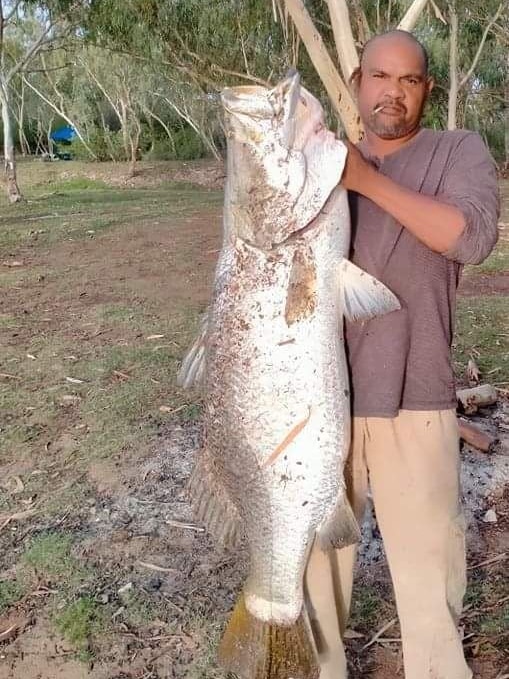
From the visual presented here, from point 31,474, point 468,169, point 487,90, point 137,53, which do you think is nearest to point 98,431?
point 31,474

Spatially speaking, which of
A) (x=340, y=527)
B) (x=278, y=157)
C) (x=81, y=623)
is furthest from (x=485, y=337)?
(x=278, y=157)

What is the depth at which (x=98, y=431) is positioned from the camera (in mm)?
5141

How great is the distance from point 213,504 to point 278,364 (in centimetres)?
56

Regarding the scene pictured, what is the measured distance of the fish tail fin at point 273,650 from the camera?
7.47 feet

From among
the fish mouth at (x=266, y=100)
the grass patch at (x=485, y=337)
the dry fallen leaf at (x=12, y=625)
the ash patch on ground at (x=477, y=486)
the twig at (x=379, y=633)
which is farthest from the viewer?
the grass patch at (x=485, y=337)

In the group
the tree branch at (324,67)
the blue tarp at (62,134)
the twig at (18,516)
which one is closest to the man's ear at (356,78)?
the twig at (18,516)

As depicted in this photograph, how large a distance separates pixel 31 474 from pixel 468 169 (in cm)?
349

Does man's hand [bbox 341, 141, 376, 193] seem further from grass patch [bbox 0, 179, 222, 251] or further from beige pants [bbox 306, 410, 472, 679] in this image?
grass patch [bbox 0, 179, 222, 251]

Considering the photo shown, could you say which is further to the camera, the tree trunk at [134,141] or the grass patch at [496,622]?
the tree trunk at [134,141]

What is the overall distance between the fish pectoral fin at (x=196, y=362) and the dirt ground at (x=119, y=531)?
53.1 inches

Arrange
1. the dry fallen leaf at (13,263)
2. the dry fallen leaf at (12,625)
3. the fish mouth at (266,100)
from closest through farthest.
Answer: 1. the fish mouth at (266,100)
2. the dry fallen leaf at (12,625)
3. the dry fallen leaf at (13,263)

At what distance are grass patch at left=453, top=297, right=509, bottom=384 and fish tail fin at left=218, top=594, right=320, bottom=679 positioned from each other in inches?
148

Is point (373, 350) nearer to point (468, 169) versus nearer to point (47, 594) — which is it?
point (468, 169)

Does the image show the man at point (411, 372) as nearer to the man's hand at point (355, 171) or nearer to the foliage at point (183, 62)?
the man's hand at point (355, 171)
